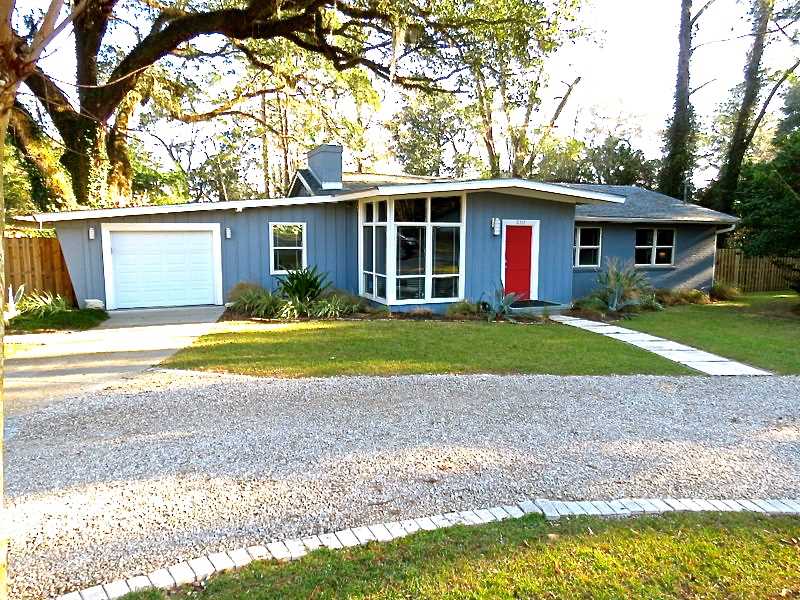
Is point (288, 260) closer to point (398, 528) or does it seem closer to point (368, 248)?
point (368, 248)

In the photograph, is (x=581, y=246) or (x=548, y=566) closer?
(x=548, y=566)

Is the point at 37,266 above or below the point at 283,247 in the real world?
below

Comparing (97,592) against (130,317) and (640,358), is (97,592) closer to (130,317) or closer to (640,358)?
(640,358)

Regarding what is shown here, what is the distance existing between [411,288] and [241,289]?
4.46m

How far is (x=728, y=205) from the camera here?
2384 cm

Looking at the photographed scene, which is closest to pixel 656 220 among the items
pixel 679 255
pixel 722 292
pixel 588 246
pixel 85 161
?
pixel 679 255

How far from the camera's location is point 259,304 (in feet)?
40.3

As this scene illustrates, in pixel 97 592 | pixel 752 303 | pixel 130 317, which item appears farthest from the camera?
pixel 752 303

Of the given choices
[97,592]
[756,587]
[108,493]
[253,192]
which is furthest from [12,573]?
[253,192]

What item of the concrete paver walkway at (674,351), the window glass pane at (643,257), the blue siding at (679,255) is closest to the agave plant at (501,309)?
the concrete paver walkway at (674,351)

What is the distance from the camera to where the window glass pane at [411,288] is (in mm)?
12578

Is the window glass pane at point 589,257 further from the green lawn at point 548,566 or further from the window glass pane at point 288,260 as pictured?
the green lawn at point 548,566

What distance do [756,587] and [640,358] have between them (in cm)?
597

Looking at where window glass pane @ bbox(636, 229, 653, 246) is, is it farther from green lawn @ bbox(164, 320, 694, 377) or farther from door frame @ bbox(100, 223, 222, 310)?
door frame @ bbox(100, 223, 222, 310)
